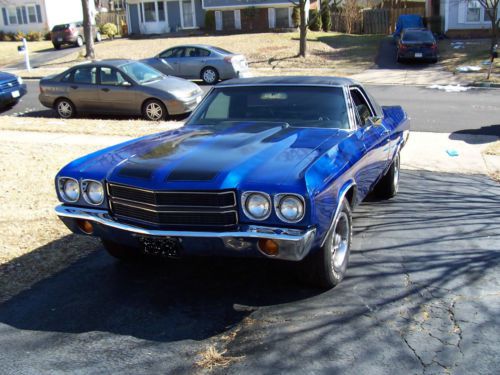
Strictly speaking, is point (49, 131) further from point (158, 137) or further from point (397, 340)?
point (397, 340)

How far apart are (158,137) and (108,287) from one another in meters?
1.48

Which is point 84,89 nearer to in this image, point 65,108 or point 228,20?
point 65,108

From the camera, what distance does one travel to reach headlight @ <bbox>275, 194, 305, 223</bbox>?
3.74m

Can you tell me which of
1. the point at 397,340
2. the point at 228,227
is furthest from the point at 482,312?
the point at 228,227

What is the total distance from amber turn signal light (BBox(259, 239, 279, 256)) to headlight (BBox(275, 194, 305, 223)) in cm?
18

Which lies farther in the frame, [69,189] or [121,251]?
[121,251]

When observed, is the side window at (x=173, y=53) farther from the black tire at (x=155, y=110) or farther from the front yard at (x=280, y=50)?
the black tire at (x=155, y=110)

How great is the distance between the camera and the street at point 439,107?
40.5 ft

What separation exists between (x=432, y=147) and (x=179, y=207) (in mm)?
7477

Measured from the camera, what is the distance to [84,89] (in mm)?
13891

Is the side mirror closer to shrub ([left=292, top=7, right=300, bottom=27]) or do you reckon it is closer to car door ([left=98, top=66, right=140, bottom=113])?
car door ([left=98, top=66, right=140, bottom=113])

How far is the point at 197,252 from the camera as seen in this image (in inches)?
155

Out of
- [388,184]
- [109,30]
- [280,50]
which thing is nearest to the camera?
[388,184]

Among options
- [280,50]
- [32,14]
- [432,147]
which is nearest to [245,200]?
[432,147]
